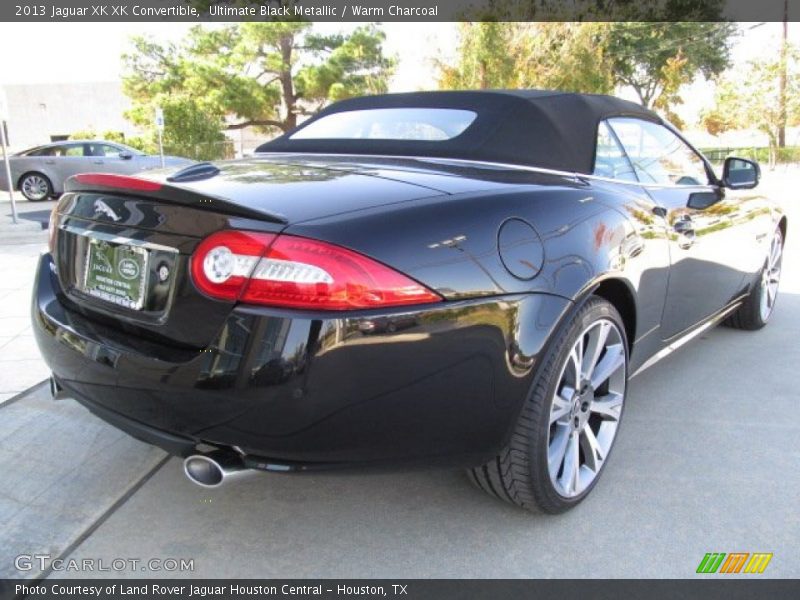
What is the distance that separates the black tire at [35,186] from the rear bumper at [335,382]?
1565 cm

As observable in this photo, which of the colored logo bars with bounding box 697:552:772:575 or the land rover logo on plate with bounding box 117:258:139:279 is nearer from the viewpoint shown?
the land rover logo on plate with bounding box 117:258:139:279

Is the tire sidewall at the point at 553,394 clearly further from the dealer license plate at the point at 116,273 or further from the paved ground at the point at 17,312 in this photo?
the paved ground at the point at 17,312

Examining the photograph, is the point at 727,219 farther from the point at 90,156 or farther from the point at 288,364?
the point at 90,156

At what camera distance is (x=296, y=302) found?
171cm

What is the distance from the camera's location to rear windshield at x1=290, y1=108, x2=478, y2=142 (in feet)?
9.67

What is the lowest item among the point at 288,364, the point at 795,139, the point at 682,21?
the point at 288,364

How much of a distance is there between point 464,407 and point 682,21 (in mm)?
46029

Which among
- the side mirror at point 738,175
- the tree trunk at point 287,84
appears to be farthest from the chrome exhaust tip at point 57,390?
the tree trunk at point 287,84

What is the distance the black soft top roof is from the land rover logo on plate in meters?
1.26

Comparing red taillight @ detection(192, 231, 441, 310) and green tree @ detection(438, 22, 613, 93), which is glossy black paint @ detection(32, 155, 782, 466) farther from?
green tree @ detection(438, 22, 613, 93)

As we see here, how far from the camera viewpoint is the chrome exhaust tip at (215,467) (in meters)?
1.81

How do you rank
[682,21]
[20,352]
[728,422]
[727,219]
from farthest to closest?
1. [682,21]
2. [20,352]
3. [727,219]
4. [728,422]

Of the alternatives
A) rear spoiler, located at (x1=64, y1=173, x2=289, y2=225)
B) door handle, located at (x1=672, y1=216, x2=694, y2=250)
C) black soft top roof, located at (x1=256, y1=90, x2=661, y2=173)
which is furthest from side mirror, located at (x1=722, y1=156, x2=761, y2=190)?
rear spoiler, located at (x1=64, y1=173, x2=289, y2=225)
